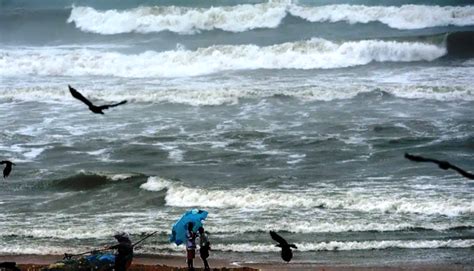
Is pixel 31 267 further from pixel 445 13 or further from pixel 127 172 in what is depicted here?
pixel 445 13

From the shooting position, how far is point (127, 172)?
19109 millimetres

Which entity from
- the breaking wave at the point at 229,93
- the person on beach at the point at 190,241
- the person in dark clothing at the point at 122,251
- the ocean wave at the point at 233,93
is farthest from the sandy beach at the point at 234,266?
the breaking wave at the point at 229,93

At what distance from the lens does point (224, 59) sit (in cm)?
3431

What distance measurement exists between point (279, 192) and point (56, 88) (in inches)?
602

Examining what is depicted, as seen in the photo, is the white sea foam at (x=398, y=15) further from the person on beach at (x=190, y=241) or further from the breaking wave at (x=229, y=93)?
the person on beach at (x=190, y=241)

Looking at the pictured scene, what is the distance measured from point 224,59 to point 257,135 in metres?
13.1

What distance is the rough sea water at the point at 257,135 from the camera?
14.9m

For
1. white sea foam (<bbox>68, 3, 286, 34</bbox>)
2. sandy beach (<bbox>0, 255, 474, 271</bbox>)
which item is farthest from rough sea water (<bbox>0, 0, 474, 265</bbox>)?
sandy beach (<bbox>0, 255, 474, 271</bbox>)

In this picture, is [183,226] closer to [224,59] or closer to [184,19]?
[224,59]

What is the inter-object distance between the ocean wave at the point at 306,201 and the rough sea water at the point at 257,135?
0.04 meters

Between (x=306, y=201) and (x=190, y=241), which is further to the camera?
(x=306, y=201)

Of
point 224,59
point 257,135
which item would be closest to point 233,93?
point 257,135

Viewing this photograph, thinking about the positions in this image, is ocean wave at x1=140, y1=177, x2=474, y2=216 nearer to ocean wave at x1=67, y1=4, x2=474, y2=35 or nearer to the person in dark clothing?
the person in dark clothing

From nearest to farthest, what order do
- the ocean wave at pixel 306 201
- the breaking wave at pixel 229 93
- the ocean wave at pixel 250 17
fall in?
the ocean wave at pixel 306 201, the breaking wave at pixel 229 93, the ocean wave at pixel 250 17
